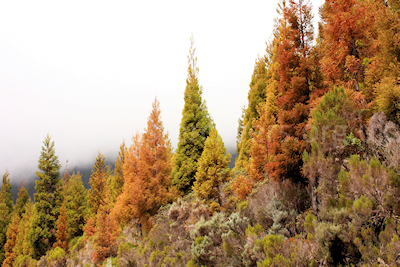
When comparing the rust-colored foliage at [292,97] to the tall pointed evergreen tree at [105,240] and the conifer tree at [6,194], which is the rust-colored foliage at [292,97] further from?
the conifer tree at [6,194]

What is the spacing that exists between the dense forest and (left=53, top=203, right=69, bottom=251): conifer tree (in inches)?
408

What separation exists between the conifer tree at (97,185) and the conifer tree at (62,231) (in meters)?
2.98

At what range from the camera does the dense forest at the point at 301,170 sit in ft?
15.7

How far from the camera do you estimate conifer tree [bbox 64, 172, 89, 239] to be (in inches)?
1043

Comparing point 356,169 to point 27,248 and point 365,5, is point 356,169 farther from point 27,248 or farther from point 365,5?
point 27,248

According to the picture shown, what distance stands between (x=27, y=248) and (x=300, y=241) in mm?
32300

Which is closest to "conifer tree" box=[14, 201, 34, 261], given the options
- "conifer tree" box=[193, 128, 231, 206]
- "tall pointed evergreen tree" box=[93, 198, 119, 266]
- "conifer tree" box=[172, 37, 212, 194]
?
"tall pointed evergreen tree" box=[93, 198, 119, 266]

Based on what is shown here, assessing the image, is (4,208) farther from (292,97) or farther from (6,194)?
(292,97)

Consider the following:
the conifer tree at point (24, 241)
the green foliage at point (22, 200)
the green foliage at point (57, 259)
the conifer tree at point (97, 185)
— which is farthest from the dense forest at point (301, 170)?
the green foliage at point (22, 200)

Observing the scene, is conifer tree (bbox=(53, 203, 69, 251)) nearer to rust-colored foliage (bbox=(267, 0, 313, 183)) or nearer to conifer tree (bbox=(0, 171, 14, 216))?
conifer tree (bbox=(0, 171, 14, 216))

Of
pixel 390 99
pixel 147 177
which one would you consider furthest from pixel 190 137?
pixel 390 99

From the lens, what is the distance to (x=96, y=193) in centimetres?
2658

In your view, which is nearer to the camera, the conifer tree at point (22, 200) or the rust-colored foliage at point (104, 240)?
the rust-colored foliage at point (104, 240)

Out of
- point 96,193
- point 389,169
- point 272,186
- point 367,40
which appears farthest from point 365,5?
point 96,193
